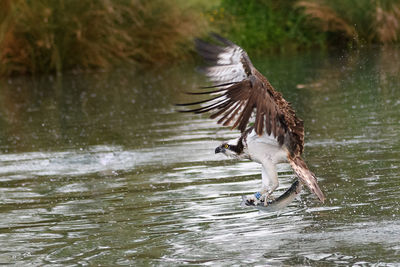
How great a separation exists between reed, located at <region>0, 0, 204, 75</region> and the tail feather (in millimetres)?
19097

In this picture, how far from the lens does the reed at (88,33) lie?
25.8 meters

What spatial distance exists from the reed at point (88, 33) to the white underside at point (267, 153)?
19.0m

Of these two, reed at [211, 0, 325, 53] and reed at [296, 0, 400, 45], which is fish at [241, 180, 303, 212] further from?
reed at [211, 0, 325, 53]

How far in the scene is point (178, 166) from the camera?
10.2 m

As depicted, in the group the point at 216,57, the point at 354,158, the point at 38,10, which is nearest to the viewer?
the point at 216,57

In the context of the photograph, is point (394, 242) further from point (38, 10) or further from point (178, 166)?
point (38, 10)

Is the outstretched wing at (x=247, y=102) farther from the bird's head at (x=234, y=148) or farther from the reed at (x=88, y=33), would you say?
the reed at (x=88, y=33)

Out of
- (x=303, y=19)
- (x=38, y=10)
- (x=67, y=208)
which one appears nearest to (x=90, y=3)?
(x=38, y=10)

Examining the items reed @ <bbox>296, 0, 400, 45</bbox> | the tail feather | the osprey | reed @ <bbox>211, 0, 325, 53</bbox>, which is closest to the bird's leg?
the osprey

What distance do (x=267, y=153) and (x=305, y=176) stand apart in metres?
0.39

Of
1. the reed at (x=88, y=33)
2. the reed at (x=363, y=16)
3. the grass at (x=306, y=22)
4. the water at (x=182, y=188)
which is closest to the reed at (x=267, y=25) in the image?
the grass at (x=306, y=22)

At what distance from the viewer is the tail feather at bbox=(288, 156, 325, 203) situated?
267 inches

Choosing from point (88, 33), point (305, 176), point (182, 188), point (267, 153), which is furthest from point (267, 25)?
Answer: point (305, 176)

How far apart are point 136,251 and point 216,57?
7.02ft
